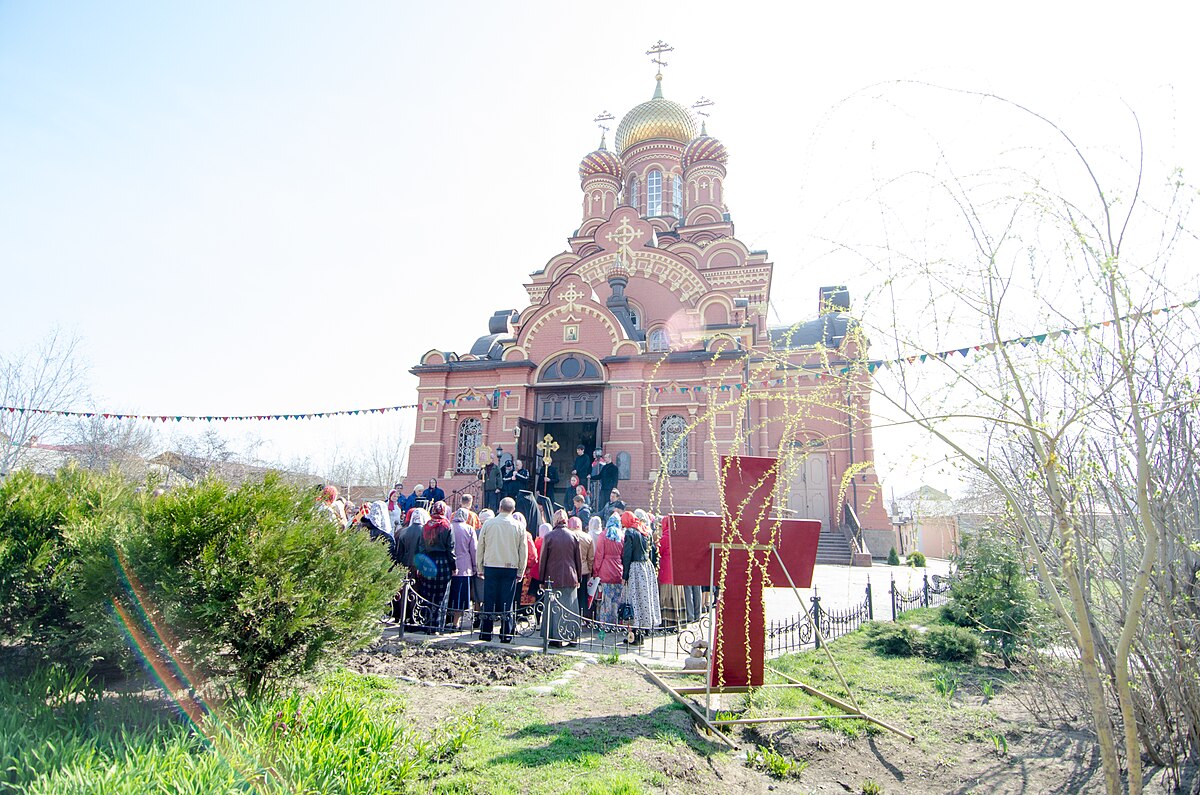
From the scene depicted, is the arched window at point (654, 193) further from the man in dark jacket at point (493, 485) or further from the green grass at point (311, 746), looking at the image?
the green grass at point (311, 746)

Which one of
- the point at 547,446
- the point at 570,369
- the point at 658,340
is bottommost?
the point at 547,446

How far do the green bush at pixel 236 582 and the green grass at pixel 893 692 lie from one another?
3.31 metres

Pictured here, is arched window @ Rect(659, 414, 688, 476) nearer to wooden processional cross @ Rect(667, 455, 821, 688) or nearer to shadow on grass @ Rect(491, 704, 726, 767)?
wooden processional cross @ Rect(667, 455, 821, 688)

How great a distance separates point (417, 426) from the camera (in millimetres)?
21359

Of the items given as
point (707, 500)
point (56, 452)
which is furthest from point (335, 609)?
point (56, 452)

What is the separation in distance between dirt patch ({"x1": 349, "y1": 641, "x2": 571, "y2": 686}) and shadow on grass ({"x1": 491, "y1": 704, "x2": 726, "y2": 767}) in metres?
1.33

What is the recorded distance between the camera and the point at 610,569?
28.6 ft

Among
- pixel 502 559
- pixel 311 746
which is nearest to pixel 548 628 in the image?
pixel 502 559

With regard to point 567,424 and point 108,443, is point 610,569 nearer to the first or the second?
point 567,424

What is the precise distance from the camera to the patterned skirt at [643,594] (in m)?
8.47

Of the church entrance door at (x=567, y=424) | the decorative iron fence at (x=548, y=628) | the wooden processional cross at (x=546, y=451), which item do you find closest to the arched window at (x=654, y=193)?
the church entrance door at (x=567, y=424)

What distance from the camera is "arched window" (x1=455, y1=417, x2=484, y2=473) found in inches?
833

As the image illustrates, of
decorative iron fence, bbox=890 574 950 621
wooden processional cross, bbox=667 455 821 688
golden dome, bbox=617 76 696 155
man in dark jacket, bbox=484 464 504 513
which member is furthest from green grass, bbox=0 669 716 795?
golden dome, bbox=617 76 696 155

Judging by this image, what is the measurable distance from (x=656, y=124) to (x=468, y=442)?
17.9 metres
